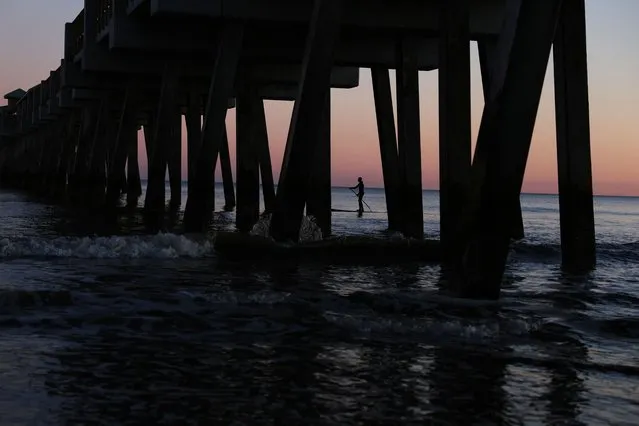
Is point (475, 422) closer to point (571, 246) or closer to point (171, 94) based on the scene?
point (571, 246)

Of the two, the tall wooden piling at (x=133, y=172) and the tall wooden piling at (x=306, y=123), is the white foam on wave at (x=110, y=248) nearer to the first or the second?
the tall wooden piling at (x=306, y=123)

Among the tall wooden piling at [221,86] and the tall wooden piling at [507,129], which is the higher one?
the tall wooden piling at [221,86]

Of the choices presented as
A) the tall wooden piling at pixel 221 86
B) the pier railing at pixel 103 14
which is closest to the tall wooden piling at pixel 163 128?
the pier railing at pixel 103 14

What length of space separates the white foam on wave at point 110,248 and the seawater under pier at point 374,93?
5.63 ft

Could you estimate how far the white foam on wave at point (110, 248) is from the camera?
13234 mm

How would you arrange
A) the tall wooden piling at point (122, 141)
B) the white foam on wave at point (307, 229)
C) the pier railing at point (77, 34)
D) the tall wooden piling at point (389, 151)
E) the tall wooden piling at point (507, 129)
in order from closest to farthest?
the tall wooden piling at point (507, 129), the white foam on wave at point (307, 229), the tall wooden piling at point (389, 151), the tall wooden piling at point (122, 141), the pier railing at point (77, 34)

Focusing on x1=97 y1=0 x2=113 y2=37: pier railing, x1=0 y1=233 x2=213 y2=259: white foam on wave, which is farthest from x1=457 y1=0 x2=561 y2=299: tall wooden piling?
x1=97 y1=0 x2=113 y2=37: pier railing

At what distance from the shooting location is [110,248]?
1358 cm

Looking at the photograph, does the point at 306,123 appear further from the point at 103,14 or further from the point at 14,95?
the point at 14,95

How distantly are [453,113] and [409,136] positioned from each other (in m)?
5.10

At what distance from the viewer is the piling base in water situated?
1275 cm

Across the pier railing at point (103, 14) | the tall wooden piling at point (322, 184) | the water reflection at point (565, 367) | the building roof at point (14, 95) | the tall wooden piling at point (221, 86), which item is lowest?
the water reflection at point (565, 367)

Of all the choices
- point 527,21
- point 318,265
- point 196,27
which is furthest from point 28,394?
point 196,27

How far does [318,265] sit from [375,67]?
973 centimetres
